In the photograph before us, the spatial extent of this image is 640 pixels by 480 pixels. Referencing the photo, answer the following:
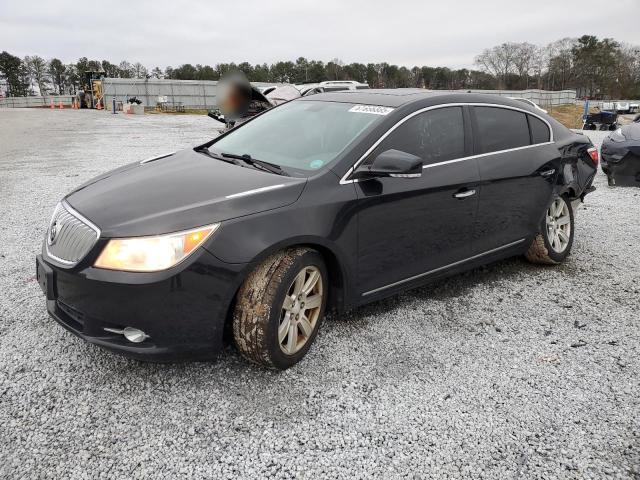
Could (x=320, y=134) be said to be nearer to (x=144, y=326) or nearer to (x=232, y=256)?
(x=232, y=256)

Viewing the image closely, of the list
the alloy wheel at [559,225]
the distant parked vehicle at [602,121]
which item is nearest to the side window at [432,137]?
the alloy wheel at [559,225]

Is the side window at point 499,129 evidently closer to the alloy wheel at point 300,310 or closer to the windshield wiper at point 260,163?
the windshield wiper at point 260,163

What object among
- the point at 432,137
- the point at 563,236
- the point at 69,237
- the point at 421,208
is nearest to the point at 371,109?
the point at 432,137

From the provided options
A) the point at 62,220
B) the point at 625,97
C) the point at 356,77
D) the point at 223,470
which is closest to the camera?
the point at 223,470

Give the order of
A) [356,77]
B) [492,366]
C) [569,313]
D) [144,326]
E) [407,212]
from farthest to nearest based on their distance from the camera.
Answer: [356,77]
[569,313]
[407,212]
[492,366]
[144,326]

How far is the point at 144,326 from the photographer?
2445 millimetres

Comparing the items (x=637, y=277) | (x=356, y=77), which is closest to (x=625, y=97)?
(x=356, y=77)

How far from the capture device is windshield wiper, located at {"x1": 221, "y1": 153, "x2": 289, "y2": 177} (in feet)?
10.2

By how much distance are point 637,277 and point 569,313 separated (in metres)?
1.22

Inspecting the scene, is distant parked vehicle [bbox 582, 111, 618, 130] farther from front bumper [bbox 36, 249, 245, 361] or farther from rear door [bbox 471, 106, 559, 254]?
front bumper [bbox 36, 249, 245, 361]

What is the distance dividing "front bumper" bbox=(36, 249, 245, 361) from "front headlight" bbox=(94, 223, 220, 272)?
0.16ft

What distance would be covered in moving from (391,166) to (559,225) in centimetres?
255

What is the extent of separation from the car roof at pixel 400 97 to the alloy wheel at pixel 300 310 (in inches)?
54.7

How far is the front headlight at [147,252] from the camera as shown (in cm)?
242
